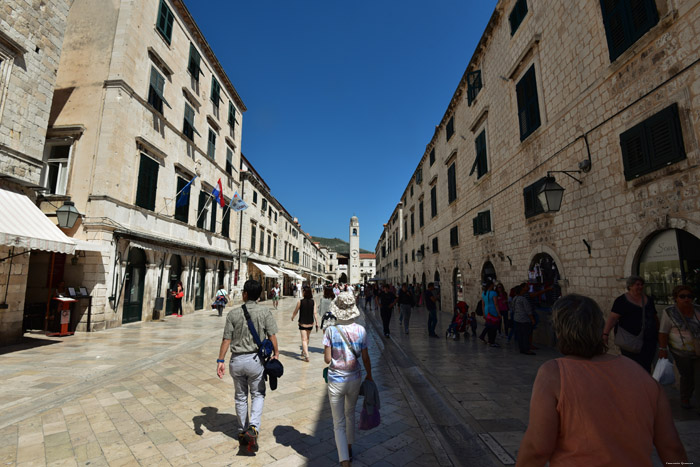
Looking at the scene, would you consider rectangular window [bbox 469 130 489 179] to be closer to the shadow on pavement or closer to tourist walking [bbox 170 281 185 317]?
the shadow on pavement

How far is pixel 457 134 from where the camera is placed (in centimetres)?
1603

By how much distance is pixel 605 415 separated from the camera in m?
1.32

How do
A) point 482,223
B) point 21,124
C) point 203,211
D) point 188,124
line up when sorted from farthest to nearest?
point 203,211 → point 188,124 → point 482,223 → point 21,124

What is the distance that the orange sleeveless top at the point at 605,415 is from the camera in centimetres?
129

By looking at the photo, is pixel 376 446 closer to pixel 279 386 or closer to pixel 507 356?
pixel 279 386

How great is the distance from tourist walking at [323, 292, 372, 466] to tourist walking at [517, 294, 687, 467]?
67.8 inches

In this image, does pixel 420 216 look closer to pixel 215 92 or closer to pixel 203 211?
pixel 203 211

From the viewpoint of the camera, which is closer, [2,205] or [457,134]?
[2,205]

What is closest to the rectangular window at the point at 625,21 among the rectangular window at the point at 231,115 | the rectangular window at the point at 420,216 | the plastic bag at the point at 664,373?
the plastic bag at the point at 664,373

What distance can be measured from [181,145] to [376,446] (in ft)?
52.1

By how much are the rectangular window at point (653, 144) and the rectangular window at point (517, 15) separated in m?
6.03

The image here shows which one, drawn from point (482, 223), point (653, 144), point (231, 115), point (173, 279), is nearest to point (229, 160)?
point (231, 115)

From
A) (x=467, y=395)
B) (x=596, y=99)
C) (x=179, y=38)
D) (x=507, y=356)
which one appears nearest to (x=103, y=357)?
(x=467, y=395)

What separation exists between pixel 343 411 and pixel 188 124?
1689 centimetres
